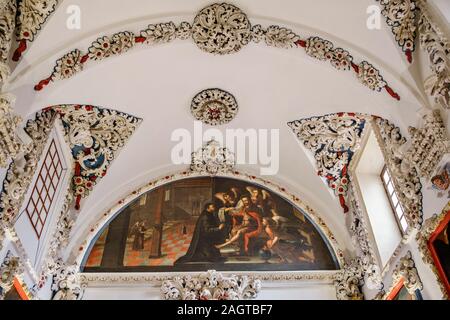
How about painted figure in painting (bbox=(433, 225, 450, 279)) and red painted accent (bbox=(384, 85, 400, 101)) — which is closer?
painted figure in painting (bbox=(433, 225, 450, 279))

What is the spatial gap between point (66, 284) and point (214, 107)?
467 centimetres

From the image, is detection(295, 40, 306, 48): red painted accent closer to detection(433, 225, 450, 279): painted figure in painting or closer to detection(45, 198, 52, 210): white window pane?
detection(433, 225, 450, 279): painted figure in painting

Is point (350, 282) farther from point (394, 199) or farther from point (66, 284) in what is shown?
point (66, 284)

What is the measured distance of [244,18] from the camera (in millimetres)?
7945

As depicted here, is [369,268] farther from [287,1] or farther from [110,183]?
[110,183]

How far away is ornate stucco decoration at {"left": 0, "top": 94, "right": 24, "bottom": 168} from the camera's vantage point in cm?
623

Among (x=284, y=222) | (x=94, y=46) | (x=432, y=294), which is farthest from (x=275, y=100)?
(x=432, y=294)

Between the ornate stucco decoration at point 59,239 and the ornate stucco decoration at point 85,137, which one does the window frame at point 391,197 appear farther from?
the ornate stucco decoration at point 59,239

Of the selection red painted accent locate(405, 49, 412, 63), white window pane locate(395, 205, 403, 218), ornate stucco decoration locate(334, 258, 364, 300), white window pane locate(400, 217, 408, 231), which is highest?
red painted accent locate(405, 49, 412, 63)

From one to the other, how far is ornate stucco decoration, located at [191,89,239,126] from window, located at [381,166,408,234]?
133 inches

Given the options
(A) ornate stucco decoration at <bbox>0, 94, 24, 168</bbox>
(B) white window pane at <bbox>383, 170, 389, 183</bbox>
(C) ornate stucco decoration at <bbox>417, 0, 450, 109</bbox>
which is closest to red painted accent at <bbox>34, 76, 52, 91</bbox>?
(A) ornate stucco decoration at <bbox>0, 94, 24, 168</bbox>

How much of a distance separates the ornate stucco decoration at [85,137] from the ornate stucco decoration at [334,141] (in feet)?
11.9

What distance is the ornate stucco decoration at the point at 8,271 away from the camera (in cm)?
658

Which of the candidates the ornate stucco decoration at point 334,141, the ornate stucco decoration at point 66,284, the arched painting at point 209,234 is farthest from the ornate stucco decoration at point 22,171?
the ornate stucco decoration at point 334,141
